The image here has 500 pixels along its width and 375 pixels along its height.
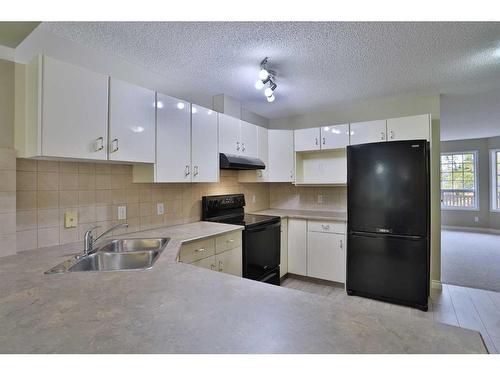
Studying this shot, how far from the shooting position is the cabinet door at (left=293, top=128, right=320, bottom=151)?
3.48m

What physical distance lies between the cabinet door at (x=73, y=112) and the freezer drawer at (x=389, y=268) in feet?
8.45

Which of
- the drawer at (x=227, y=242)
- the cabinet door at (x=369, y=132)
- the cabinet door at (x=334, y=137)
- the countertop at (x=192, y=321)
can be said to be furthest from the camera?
the cabinet door at (x=334, y=137)

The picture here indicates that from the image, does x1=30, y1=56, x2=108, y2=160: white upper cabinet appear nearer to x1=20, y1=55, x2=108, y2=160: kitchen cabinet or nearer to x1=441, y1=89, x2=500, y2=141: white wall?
x1=20, y1=55, x2=108, y2=160: kitchen cabinet

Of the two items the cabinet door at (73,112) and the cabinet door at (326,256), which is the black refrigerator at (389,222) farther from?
the cabinet door at (73,112)

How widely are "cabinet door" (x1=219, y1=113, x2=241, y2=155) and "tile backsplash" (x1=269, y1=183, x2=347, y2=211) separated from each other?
135cm

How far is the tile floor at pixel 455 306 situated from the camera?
7.77 feet

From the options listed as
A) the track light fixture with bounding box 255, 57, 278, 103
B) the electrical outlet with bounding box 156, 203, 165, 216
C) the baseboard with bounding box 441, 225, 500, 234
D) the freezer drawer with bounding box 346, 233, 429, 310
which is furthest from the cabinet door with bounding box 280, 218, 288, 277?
the baseboard with bounding box 441, 225, 500, 234

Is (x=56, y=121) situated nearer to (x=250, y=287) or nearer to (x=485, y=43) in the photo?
(x=250, y=287)

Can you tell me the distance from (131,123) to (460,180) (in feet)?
26.6

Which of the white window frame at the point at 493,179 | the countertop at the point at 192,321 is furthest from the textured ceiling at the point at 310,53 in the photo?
the white window frame at the point at 493,179

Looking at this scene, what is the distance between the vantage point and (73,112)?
63.5 inches

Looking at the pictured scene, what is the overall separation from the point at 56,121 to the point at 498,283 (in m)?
4.92

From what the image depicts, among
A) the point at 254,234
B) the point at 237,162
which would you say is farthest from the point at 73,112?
the point at 254,234
